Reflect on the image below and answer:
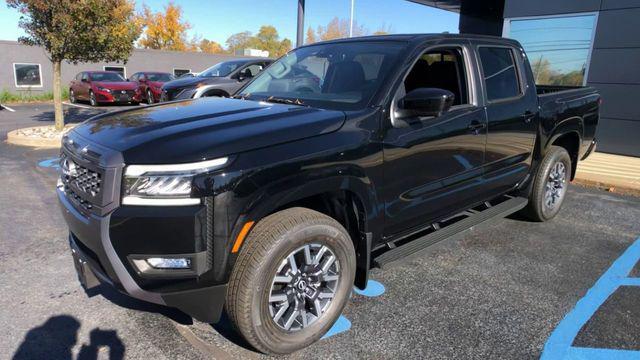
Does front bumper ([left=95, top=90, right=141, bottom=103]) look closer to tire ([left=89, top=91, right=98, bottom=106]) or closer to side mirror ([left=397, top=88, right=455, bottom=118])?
tire ([left=89, top=91, right=98, bottom=106])

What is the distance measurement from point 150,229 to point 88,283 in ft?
2.41

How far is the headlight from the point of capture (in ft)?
7.37

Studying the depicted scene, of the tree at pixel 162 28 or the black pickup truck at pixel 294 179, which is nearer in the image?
the black pickup truck at pixel 294 179

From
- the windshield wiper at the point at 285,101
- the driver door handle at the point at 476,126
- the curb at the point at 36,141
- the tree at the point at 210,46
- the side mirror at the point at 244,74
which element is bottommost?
the curb at the point at 36,141

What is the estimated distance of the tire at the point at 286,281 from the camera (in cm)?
243

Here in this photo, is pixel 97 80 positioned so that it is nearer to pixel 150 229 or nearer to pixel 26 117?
pixel 26 117

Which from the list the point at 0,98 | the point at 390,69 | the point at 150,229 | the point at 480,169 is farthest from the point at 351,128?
the point at 0,98

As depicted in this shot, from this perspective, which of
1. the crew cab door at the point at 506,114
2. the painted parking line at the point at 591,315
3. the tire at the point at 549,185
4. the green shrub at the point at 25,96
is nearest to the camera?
the painted parking line at the point at 591,315

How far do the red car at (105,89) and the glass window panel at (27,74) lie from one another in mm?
5017

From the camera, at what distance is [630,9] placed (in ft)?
28.1

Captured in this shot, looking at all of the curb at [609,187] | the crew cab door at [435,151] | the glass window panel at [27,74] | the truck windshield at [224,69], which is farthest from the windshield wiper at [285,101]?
the glass window panel at [27,74]

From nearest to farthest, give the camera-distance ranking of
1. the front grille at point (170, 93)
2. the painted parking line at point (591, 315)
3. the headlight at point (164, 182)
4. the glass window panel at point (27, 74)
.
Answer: the headlight at point (164, 182) → the painted parking line at point (591, 315) → the front grille at point (170, 93) → the glass window panel at point (27, 74)

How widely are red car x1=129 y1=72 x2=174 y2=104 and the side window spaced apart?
1640 cm

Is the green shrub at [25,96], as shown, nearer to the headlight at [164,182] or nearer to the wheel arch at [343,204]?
the headlight at [164,182]
